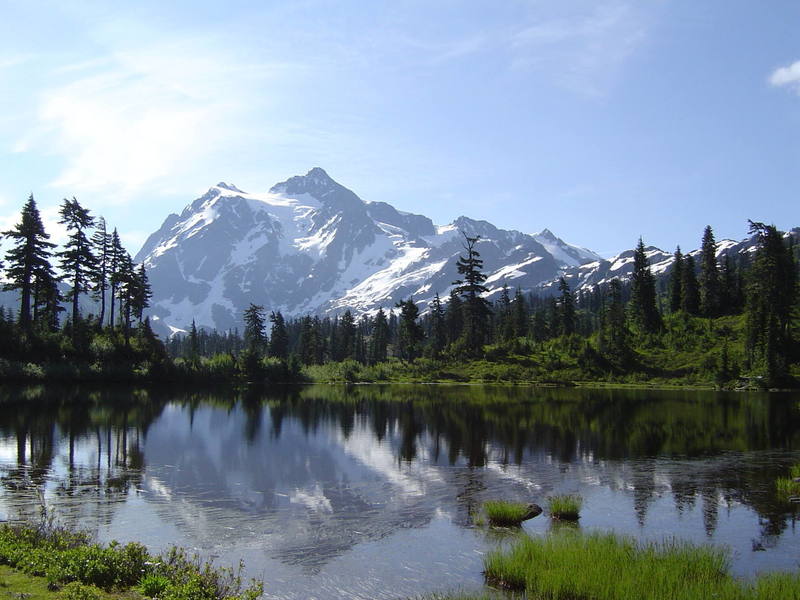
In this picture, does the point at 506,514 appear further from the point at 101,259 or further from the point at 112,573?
the point at 101,259

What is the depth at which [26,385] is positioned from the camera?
241ft

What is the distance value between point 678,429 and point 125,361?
72847mm

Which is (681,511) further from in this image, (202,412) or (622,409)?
(202,412)

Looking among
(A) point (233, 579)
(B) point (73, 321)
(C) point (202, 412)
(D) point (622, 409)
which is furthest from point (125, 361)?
(A) point (233, 579)

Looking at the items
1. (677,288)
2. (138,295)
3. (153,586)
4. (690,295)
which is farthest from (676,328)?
(153,586)

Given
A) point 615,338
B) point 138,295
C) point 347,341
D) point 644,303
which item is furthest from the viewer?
point 347,341

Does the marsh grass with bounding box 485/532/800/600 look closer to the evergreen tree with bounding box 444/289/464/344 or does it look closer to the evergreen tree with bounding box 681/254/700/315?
the evergreen tree with bounding box 681/254/700/315

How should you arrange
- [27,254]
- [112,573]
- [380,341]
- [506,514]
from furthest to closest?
1. [380,341]
2. [27,254]
3. [506,514]
4. [112,573]

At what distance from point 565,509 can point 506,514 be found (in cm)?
245

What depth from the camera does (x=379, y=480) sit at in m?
30.5

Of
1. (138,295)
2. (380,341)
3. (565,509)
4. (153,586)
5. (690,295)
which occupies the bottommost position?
(565,509)

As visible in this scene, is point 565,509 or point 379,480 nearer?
point 565,509

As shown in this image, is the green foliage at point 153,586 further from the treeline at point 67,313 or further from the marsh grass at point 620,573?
the treeline at point 67,313

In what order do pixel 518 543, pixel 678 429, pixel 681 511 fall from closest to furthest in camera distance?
pixel 518 543
pixel 681 511
pixel 678 429
